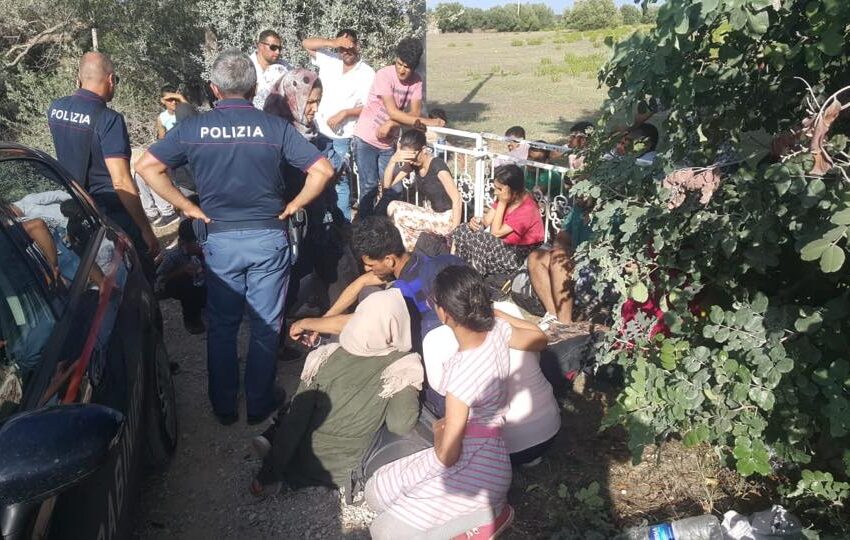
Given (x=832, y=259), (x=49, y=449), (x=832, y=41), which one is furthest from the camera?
(x=832, y=41)

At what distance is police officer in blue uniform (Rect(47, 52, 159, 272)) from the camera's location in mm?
4055

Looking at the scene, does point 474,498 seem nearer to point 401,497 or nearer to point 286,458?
point 401,497

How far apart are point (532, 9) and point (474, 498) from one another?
76.9 meters

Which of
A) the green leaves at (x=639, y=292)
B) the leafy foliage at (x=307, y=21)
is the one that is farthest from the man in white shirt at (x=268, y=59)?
the green leaves at (x=639, y=292)

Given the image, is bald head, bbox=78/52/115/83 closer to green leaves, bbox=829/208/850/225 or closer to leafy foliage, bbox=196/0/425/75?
green leaves, bbox=829/208/850/225

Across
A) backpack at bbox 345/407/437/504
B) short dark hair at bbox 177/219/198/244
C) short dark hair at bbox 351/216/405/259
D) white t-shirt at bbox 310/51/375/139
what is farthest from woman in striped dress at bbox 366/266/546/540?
white t-shirt at bbox 310/51/375/139

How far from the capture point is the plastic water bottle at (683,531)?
8.89 feet

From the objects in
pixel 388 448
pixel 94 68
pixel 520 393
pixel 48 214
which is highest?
pixel 94 68

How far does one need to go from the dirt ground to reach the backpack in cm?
16

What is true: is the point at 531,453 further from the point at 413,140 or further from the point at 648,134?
the point at 413,140

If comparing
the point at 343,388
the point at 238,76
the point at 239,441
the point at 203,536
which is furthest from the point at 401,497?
the point at 238,76

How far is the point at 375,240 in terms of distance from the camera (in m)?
3.65

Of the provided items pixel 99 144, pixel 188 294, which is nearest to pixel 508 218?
pixel 188 294

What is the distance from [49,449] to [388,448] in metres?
1.87
